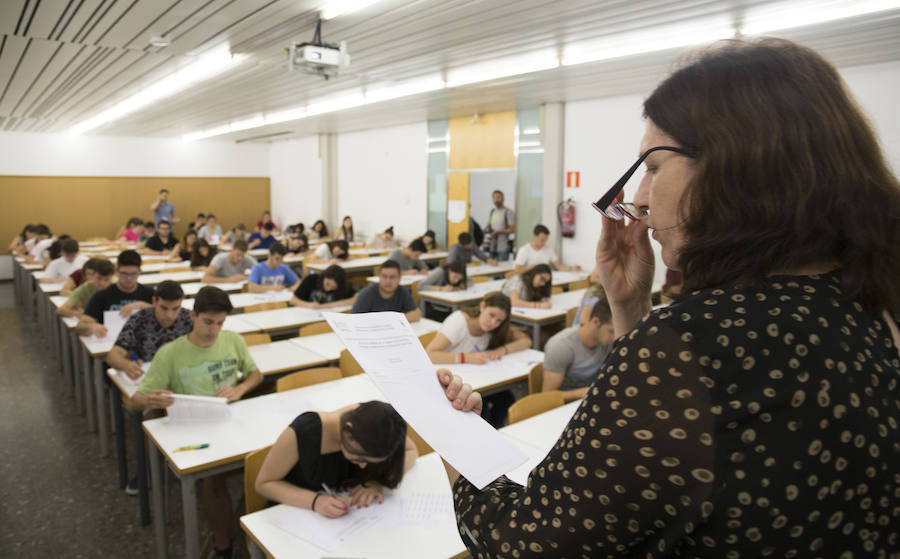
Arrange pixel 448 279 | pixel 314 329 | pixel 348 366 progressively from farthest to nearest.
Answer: pixel 448 279 < pixel 314 329 < pixel 348 366

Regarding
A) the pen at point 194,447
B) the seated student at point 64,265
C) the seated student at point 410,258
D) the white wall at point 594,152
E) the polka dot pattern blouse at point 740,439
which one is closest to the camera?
the polka dot pattern blouse at point 740,439

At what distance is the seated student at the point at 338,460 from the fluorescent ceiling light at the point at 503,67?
460 cm

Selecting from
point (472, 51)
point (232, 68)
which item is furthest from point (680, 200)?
point (232, 68)

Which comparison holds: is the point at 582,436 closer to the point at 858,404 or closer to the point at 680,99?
the point at 858,404

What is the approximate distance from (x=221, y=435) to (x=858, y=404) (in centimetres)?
280

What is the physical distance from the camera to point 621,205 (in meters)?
0.97

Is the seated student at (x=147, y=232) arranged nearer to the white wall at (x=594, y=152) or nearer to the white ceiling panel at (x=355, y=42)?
the white ceiling panel at (x=355, y=42)

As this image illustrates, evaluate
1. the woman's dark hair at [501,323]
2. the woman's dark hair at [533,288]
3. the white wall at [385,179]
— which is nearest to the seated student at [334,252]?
the white wall at [385,179]

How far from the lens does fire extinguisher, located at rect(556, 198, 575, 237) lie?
912 cm

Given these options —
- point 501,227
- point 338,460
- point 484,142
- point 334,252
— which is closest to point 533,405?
point 338,460

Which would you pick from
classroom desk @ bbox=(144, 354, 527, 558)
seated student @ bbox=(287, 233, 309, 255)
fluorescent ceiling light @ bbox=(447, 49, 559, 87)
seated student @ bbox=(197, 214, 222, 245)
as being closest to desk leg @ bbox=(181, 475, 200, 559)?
classroom desk @ bbox=(144, 354, 527, 558)

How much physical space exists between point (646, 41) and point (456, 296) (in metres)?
3.17

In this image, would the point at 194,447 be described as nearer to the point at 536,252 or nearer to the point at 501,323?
the point at 501,323

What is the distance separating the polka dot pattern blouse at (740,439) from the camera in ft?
2.06
